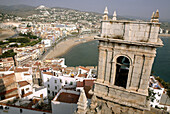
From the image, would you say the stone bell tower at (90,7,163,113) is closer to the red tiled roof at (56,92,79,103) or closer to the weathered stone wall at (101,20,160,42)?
the weathered stone wall at (101,20,160,42)

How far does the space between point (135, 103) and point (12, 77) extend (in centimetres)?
2182

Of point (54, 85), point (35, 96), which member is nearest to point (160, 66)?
point (54, 85)

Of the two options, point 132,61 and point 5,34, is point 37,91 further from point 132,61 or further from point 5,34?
point 5,34

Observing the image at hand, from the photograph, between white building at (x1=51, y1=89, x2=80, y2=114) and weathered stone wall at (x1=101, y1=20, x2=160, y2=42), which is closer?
weathered stone wall at (x1=101, y1=20, x2=160, y2=42)

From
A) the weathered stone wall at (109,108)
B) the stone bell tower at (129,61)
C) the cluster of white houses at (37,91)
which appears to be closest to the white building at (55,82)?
the cluster of white houses at (37,91)

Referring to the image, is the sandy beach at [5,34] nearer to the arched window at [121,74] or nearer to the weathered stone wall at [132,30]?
the arched window at [121,74]

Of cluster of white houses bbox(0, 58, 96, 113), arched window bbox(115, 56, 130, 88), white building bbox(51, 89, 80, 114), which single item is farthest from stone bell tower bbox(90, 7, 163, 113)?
white building bbox(51, 89, 80, 114)

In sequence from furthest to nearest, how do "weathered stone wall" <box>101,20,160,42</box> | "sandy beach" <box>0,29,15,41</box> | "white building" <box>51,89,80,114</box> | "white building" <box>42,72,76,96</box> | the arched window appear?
"sandy beach" <box>0,29,15,41</box>, "white building" <box>42,72,76,96</box>, "white building" <box>51,89,80,114</box>, the arched window, "weathered stone wall" <box>101,20,160,42</box>

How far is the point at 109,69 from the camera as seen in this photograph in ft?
20.9

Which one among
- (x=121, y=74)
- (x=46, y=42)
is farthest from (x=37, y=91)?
(x=46, y=42)

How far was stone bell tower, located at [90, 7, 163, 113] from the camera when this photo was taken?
524 cm

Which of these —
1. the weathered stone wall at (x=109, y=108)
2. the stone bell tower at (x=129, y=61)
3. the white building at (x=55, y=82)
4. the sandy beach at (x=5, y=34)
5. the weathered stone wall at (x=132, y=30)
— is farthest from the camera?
the sandy beach at (x=5, y=34)

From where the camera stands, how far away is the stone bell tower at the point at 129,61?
17.2 ft

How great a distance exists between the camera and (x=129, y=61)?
233 inches
